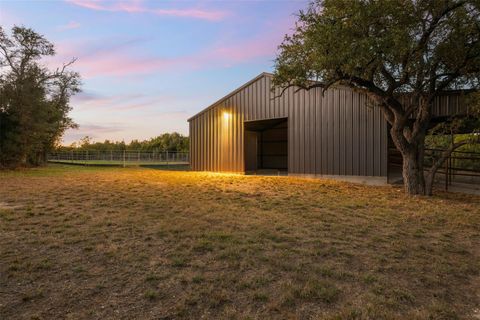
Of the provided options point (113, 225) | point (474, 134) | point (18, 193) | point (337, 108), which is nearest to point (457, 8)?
point (474, 134)

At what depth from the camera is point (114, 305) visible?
2324 millimetres

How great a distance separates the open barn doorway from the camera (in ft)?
55.0

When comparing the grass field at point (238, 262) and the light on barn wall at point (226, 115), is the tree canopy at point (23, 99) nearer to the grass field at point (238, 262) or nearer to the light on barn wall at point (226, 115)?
the light on barn wall at point (226, 115)

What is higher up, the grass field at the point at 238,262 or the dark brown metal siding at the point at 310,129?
the dark brown metal siding at the point at 310,129

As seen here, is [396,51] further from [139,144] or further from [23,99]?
[139,144]

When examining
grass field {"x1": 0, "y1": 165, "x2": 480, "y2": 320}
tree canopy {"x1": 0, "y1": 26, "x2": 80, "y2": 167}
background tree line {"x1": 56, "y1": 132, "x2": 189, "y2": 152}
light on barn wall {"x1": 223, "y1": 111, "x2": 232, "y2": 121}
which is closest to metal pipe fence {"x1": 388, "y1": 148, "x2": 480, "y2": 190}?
grass field {"x1": 0, "y1": 165, "x2": 480, "y2": 320}

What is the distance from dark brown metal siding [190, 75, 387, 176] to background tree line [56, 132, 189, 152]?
33.2 metres

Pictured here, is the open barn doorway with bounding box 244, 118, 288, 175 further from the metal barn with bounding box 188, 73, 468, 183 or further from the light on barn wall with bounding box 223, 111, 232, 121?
the light on barn wall with bounding box 223, 111, 232, 121

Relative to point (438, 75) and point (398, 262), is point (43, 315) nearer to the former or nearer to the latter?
point (398, 262)

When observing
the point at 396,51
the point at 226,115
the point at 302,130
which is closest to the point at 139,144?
the point at 226,115

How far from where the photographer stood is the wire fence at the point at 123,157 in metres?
28.5

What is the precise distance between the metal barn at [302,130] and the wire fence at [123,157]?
12887mm

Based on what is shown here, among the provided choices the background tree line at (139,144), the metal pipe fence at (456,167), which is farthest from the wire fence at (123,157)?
the metal pipe fence at (456,167)

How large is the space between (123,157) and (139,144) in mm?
32201
